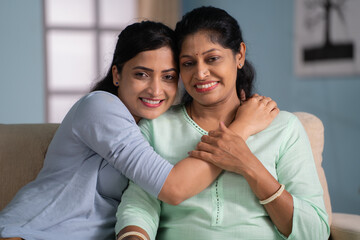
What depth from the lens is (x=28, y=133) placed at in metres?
1.85

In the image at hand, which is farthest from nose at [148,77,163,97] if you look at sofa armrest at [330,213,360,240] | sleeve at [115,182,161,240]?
sofa armrest at [330,213,360,240]

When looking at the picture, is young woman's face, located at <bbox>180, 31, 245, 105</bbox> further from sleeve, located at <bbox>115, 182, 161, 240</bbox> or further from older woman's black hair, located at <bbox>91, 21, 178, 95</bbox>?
sleeve, located at <bbox>115, 182, 161, 240</bbox>

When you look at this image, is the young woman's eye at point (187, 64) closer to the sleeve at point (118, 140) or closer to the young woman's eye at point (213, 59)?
the young woman's eye at point (213, 59)

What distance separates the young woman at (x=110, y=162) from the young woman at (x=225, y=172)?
65mm

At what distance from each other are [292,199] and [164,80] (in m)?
0.62

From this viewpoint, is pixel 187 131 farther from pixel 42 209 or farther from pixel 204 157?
pixel 42 209

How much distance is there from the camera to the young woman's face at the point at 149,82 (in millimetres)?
1557

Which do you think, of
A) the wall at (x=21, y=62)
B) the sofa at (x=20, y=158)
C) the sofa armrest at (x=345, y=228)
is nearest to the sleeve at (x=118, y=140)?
the sofa at (x=20, y=158)

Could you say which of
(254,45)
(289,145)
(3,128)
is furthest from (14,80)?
(289,145)

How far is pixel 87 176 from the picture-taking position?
147 cm

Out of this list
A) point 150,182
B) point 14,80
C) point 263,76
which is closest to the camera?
point 150,182

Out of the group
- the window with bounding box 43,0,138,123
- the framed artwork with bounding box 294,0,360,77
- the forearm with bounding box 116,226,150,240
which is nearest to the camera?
the forearm with bounding box 116,226,150,240

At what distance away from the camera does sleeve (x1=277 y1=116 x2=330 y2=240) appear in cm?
142

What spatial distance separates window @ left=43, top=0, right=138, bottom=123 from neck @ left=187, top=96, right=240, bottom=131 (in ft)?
12.0
